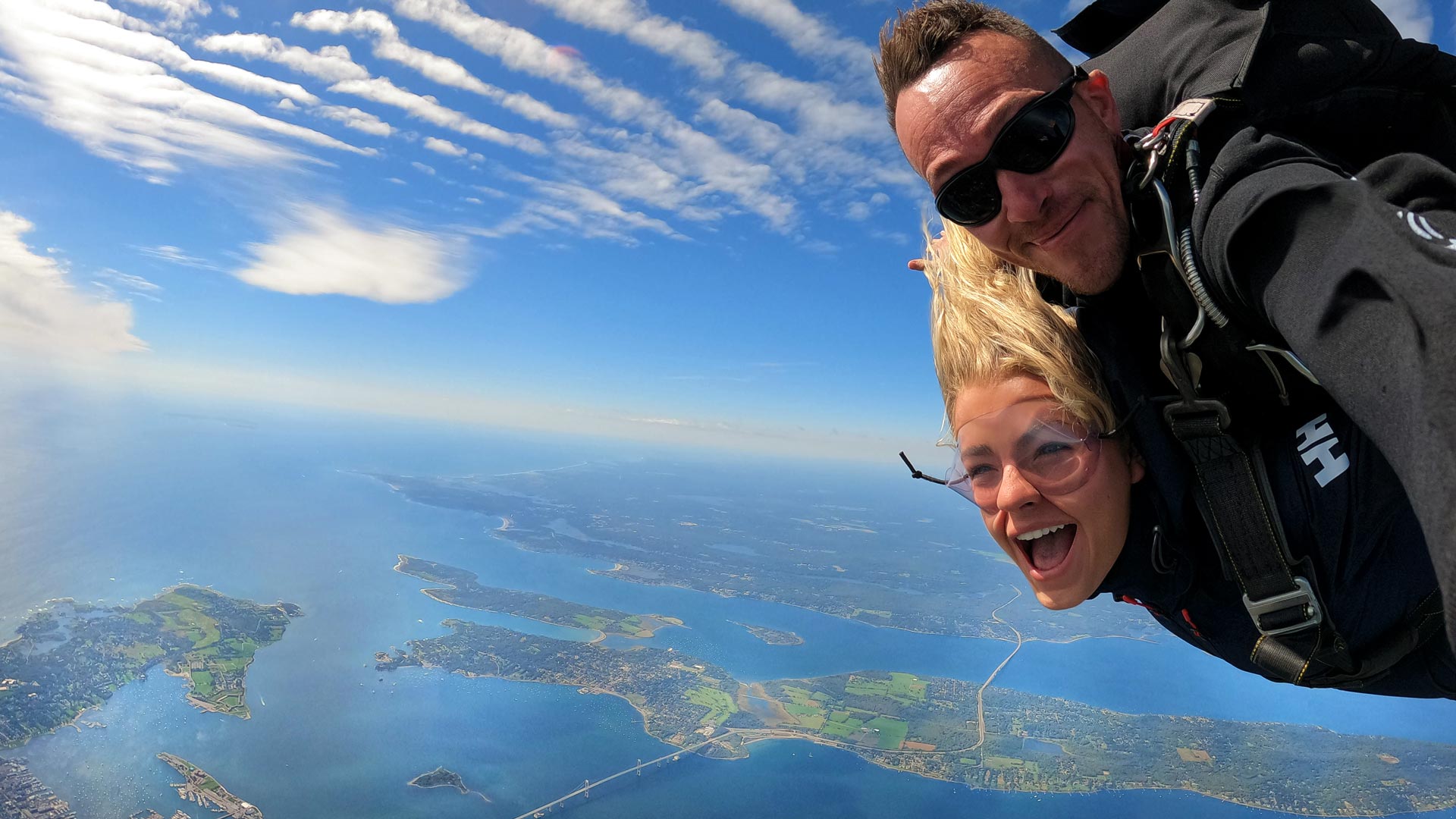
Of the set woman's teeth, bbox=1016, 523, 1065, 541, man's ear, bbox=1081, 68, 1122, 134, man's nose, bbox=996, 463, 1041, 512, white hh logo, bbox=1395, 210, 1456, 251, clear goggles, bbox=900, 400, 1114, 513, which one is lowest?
woman's teeth, bbox=1016, 523, 1065, 541

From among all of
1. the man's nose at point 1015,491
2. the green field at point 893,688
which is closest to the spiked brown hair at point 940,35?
the man's nose at point 1015,491

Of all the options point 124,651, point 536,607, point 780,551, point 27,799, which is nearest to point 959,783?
point 536,607

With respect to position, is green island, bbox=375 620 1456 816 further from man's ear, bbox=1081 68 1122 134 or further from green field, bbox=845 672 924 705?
man's ear, bbox=1081 68 1122 134

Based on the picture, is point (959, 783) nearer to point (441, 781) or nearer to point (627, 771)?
point (627, 771)

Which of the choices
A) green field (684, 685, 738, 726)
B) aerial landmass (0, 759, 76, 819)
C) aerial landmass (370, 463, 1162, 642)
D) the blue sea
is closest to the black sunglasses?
the blue sea

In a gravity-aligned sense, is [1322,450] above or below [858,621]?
above

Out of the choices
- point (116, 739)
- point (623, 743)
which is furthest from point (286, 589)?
point (623, 743)
